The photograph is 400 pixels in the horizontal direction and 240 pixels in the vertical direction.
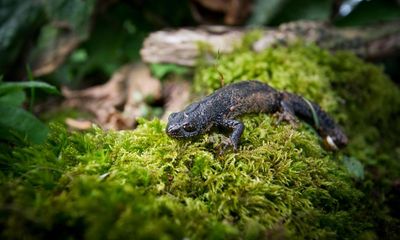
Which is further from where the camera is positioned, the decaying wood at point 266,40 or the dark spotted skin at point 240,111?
the decaying wood at point 266,40

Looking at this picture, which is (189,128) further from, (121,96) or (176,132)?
(121,96)

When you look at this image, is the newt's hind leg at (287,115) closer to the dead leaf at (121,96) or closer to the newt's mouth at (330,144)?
the newt's mouth at (330,144)

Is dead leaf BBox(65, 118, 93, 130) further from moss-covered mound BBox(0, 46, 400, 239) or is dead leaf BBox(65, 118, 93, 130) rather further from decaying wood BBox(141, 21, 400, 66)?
moss-covered mound BBox(0, 46, 400, 239)

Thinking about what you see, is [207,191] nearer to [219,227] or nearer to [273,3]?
[219,227]

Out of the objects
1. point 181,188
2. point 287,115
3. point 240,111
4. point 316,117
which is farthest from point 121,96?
point 181,188

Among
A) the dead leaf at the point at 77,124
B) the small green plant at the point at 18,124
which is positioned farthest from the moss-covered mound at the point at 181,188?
the dead leaf at the point at 77,124

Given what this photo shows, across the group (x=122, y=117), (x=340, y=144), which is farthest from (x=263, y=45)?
(x=122, y=117)

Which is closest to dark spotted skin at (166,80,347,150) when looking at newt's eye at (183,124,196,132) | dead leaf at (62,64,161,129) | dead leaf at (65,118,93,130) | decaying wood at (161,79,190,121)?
newt's eye at (183,124,196,132)
